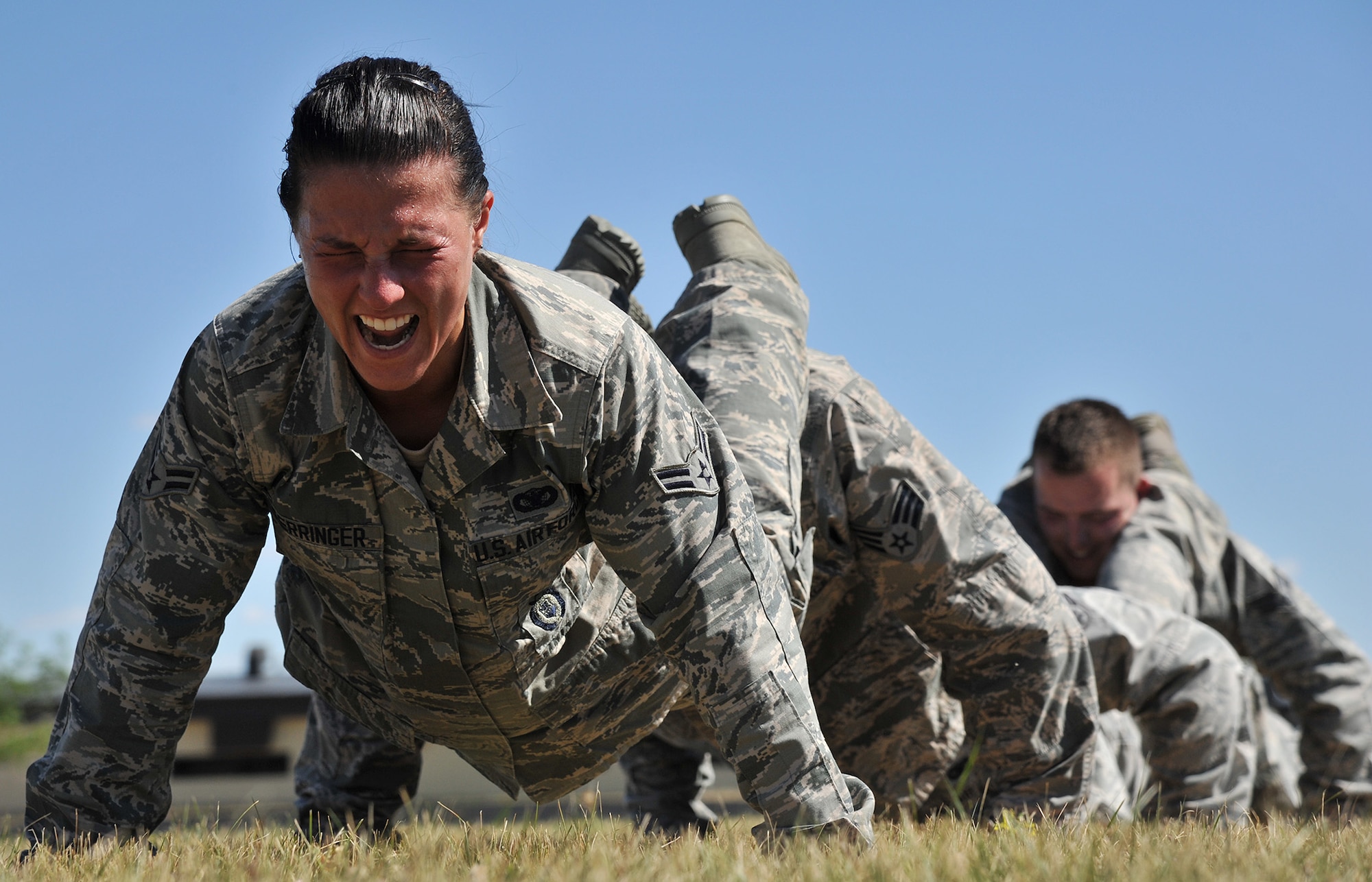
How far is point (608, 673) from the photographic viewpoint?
3.98 m

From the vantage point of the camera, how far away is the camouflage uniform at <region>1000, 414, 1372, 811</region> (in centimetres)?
715

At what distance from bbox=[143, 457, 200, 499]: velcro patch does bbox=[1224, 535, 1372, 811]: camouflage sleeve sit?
20.2 feet

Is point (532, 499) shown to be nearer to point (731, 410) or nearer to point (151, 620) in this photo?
point (151, 620)

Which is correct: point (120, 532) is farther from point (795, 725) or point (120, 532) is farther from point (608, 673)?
point (795, 725)

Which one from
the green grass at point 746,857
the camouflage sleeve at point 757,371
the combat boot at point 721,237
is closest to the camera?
the green grass at point 746,857

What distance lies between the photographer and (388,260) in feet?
9.64

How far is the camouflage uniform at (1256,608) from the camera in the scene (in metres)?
7.15

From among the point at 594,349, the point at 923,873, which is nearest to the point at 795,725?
the point at 923,873

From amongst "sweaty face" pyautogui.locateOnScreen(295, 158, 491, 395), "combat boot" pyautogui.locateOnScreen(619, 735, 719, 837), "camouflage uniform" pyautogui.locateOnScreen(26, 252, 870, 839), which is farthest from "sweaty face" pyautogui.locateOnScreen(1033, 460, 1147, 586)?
"sweaty face" pyautogui.locateOnScreen(295, 158, 491, 395)

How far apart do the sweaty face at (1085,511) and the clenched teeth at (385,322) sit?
5151 millimetres

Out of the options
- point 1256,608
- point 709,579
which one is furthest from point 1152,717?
point 709,579

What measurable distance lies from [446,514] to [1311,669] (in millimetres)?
6006

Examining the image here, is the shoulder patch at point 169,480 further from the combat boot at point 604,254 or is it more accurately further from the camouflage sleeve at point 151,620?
the combat boot at point 604,254

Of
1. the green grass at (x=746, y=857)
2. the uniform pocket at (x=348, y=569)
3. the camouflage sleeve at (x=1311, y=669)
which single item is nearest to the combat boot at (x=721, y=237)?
the uniform pocket at (x=348, y=569)
